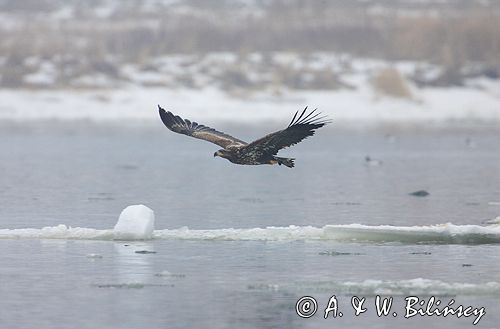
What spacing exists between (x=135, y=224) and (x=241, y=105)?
3695 cm

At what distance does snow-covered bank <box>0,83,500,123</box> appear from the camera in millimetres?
50625

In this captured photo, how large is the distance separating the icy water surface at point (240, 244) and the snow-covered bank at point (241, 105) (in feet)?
64.9

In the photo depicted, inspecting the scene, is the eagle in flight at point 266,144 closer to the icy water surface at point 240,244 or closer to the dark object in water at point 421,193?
the icy water surface at point 240,244

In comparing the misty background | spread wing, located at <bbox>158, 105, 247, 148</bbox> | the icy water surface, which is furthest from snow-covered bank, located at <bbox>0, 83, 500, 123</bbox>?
spread wing, located at <bbox>158, 105, 247, 148</bbox>

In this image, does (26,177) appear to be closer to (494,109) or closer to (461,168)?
(461,168)

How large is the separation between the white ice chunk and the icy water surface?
0.17 meters

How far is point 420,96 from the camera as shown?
55000 millimetres

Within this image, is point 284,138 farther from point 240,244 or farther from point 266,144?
point 240,244

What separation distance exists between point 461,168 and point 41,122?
2415 cm

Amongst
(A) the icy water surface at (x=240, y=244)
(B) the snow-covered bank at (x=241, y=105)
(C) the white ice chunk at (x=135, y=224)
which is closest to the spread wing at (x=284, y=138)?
(A) the icy water surface at (x=240, y=244)

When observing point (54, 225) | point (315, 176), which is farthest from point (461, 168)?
point (54, 225)

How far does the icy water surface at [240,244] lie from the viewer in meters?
11.4

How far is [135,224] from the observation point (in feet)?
49.4

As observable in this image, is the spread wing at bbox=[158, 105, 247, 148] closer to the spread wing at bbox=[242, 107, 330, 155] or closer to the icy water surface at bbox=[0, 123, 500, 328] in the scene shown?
the spread wing at bbox=[242, 107, 330, 155]
